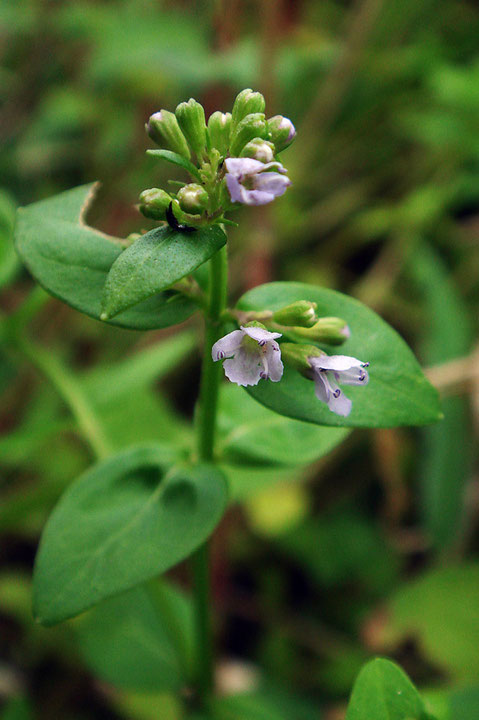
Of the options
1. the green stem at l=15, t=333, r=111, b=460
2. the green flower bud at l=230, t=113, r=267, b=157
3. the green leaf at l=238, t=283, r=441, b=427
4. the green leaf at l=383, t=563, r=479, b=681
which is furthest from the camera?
the green leaf at l=383, t=563, r=479, b=681

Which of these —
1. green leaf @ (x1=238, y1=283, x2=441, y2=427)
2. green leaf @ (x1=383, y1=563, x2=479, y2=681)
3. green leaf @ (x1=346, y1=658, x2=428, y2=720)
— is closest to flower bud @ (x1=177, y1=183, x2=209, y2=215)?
green leaf @ (x1=238, y1=283, x2=441, y2=427)

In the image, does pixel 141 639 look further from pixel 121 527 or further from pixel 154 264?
pixel 154 264

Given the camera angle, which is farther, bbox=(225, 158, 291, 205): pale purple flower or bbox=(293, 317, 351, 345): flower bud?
bbox=(293, 317, 351, 345): flower bud

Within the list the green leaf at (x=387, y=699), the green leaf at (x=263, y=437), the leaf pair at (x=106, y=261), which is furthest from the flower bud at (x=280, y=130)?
the green leaf at (x=387, y=699)

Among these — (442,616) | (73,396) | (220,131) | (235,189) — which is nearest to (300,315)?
(235,189)

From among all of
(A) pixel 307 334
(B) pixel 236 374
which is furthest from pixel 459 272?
(B) pixel 236 374

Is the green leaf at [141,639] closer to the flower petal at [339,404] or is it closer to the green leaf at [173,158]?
the flower petal at [339,404]

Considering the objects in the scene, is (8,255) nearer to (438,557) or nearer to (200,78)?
(200,78)

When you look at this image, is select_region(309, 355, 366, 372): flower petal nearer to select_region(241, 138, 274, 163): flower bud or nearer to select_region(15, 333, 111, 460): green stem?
select_region(241, 138, 274, 163): flower bud
